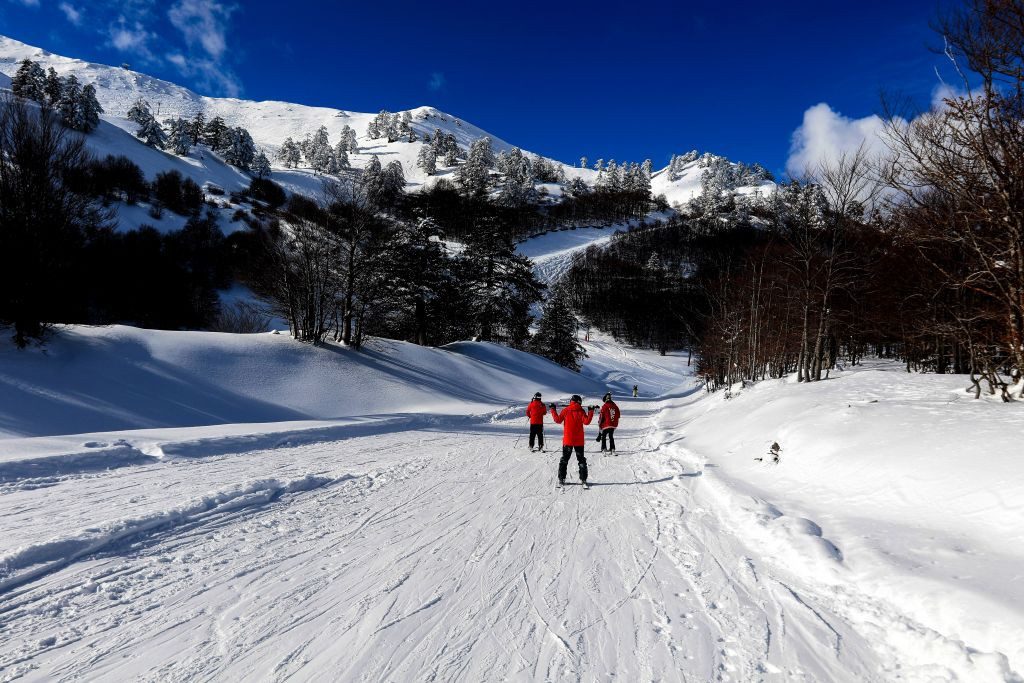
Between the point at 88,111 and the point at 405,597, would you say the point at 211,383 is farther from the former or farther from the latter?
the point at 88,111

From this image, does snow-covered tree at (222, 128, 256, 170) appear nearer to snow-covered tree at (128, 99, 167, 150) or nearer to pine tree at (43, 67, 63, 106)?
snow-covered tree at (128, 99, 167, 150)

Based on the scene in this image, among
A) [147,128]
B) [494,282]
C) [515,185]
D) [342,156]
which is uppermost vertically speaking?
[342,156]

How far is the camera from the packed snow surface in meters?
3.31

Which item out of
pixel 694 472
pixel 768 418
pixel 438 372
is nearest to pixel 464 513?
pixel 694 472

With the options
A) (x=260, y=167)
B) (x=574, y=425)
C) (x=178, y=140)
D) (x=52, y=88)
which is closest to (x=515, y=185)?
(x=260, y=167)

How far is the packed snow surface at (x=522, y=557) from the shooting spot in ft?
10.9

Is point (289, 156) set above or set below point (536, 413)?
above

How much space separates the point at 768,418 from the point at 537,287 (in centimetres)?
2952

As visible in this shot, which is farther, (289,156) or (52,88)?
(289,156)

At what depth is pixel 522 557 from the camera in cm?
511

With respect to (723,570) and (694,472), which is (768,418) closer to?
(694,472)

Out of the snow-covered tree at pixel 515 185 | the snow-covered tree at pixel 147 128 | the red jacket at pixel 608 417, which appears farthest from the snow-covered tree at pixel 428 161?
the red jacket at pixel 608 417

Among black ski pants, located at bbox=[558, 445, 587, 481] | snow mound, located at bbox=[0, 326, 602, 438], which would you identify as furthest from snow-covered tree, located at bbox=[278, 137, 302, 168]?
black ski pants, located at bbox=[558, 445, 587, 481]

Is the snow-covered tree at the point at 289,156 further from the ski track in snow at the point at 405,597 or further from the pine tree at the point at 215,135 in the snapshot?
the ski track in snow at the point at 405,597
